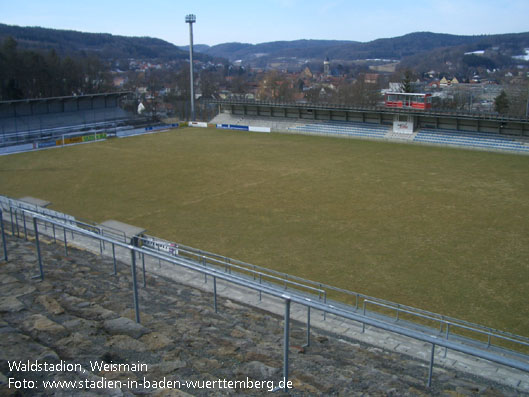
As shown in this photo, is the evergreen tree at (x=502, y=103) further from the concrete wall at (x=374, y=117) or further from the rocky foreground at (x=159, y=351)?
the rocky foreground at (x=159, y=351)

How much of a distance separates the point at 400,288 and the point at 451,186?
52.0 feet

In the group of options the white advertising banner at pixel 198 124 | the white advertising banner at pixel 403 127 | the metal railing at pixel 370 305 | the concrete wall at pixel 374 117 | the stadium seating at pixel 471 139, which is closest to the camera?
the metal railing at pixel 370 305

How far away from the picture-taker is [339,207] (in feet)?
78.3

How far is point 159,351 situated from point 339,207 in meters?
18.6

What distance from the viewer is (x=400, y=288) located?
1460 centimetres

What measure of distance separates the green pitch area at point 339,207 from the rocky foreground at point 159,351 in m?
7.01

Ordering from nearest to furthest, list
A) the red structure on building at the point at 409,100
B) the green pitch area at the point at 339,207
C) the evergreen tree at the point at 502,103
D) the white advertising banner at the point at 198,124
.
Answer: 1. the green pitch area at the point at 339,207
2. the red structure on building at the point at 409,100
3. the white advertising banner at the point at 198,124
4. the evergreen tree at the point at 502,103

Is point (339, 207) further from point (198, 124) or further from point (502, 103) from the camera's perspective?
point (502, 103)

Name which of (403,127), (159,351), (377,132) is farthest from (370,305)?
(377,132)

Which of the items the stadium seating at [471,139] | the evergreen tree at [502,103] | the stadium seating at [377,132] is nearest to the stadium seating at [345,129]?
the stadium seating at [377,132]

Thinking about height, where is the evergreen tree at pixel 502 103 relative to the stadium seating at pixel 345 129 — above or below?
above

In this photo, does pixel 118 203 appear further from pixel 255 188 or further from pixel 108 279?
pixel 108 279

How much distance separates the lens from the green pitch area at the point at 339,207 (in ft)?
50.3

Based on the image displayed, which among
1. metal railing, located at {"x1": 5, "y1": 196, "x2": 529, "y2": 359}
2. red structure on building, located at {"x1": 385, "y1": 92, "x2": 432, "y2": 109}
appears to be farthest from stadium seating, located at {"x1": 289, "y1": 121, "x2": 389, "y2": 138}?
metal railing, located at {"x1": 5, "y1": 196, "x2": 529, "y2": 359}
